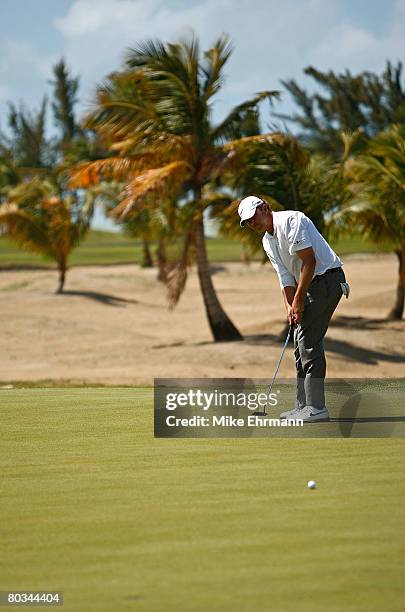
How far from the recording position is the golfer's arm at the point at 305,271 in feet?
24.3

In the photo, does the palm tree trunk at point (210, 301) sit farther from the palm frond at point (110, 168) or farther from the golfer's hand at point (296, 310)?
the golfer's hand at point (296, 310)

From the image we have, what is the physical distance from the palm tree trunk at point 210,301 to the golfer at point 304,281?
1505 centimetres

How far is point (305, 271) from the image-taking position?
292 inches

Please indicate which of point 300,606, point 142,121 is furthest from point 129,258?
point 300,606

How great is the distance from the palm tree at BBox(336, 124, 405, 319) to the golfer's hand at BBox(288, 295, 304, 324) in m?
16.1

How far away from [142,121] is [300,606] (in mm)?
19866

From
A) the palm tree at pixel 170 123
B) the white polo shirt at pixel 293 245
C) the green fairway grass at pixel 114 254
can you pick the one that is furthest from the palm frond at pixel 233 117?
the green fairway grass at pixel 114 254

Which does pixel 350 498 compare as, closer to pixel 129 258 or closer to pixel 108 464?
pixel 108 464

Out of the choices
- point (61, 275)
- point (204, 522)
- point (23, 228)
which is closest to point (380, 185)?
point (23, 228)

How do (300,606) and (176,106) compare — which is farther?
(176,106)

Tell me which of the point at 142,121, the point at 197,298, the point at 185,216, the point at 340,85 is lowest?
the point at 197,298

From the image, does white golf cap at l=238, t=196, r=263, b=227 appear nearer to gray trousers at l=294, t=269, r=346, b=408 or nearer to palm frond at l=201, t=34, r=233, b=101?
gray trousers at l=294, t=269, r=346, b=408

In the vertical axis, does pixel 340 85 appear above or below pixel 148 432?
above

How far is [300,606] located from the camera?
10.6ft
